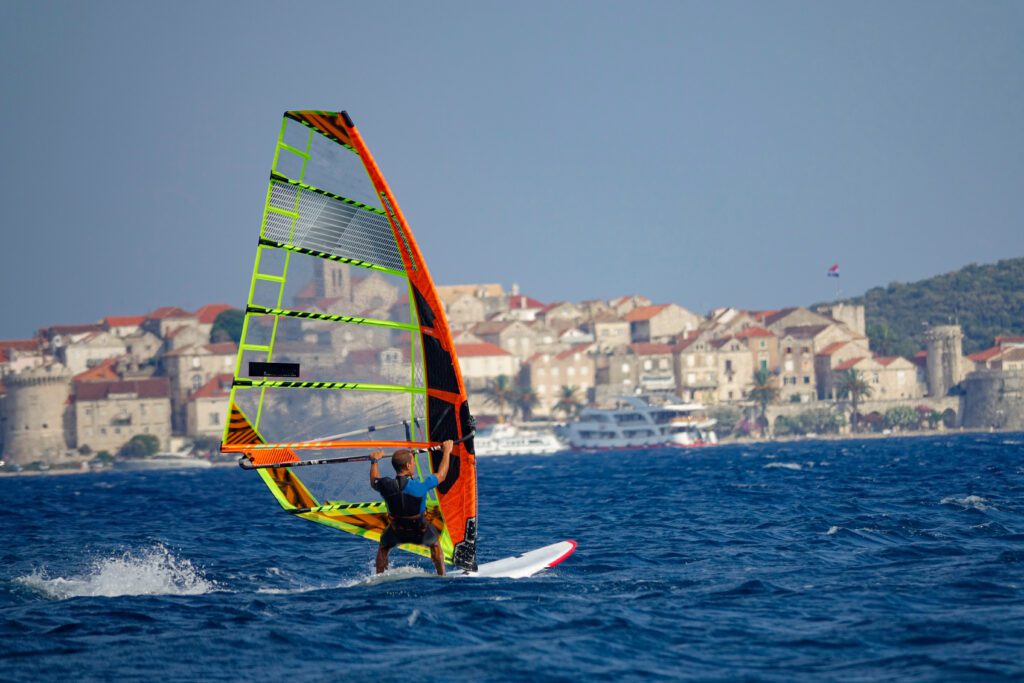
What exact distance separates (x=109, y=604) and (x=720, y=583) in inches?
249

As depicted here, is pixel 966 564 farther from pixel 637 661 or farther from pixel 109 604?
pixel 109 604

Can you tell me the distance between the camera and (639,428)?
104875mm

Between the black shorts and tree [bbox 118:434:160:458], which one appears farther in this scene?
tree [bbox 118:434:160:458]

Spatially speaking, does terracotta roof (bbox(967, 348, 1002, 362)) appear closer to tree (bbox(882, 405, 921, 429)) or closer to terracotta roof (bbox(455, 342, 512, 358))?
tree (bbox(882, 405, 921, 429))

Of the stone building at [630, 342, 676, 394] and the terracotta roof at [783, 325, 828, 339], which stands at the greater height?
the terracotta roof at [783, 325, 828, 339]

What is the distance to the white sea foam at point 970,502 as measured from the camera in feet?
80.6

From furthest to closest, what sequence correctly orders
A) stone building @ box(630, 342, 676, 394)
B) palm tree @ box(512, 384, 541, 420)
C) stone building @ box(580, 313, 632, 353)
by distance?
stone building @ box(580, 313, 632, 353), stone building @ box(630, 342, 676, 394), palm tree @ box(512, 384, 541, 420)

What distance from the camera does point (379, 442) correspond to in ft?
50.9

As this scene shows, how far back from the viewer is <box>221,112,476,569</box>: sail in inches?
608

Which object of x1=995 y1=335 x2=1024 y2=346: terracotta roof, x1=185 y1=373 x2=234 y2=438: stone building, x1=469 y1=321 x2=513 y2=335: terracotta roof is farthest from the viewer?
x1=995 y1=335 x2=1024 y2=346: terracotta roof

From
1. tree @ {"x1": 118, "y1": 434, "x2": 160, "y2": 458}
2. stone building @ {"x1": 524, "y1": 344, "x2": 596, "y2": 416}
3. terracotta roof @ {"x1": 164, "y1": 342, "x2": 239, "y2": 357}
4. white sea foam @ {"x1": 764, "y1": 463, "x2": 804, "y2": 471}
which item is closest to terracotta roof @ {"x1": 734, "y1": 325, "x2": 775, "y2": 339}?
stone building @ {"x1": 524, "y1": 344, "x2": 596, "y2": 416}

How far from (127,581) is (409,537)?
4002 mm

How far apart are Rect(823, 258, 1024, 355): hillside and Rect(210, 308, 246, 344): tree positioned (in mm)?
66960

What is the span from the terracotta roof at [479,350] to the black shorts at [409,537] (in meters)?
104
